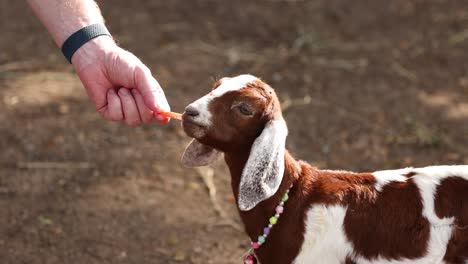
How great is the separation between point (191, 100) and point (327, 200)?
9.74 feet

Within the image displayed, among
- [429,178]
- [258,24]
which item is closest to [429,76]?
[258,24]

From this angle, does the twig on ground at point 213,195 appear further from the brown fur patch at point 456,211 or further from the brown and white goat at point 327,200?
the brown fur patch at point 456,211

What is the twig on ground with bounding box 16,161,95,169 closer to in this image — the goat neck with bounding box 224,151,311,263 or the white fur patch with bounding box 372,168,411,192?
the goat neck with bounding box 224,151,311,263

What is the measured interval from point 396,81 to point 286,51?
1121 mm

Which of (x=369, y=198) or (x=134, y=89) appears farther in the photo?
(x=134, y=89)

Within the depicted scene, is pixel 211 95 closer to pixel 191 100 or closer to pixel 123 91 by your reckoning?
pixel 123 91

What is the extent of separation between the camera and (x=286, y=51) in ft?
23.0

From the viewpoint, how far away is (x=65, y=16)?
3.63 meters

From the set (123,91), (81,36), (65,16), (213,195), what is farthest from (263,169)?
(213,195)

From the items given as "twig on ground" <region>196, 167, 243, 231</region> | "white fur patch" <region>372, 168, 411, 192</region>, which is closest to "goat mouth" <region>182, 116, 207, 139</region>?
"white fur patch" <region>372, 168, 411, 192</region>

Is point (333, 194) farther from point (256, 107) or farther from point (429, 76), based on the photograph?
point (429, 76)

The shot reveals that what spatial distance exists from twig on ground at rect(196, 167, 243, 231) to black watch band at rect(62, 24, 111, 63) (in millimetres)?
1616

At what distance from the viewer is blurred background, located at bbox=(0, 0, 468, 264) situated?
454cm

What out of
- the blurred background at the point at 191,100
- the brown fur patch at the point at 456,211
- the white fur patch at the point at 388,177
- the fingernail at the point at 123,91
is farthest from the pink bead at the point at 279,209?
the blurred background at the point at 191,100
